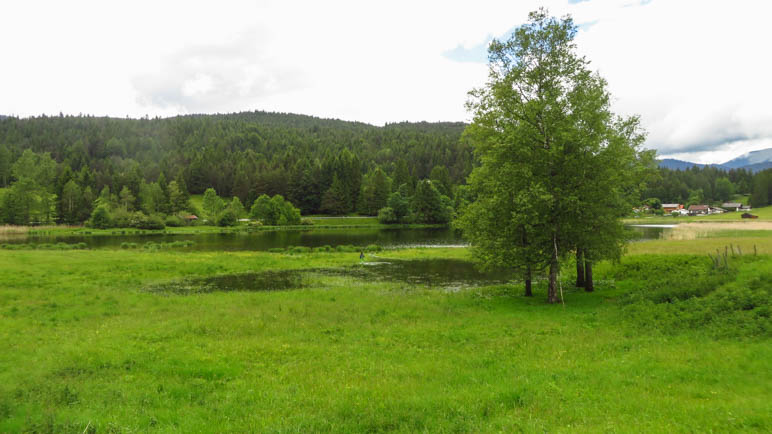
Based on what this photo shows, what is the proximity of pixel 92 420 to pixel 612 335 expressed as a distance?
1675 cm

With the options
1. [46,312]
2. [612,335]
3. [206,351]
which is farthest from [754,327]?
[46,312]

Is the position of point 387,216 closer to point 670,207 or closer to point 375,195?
point 375,195

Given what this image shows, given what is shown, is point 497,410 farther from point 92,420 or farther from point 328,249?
point 328,249

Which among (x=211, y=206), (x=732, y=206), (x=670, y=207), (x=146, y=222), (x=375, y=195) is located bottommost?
(x=732, y=206)

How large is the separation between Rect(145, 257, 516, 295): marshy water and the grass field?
23.9ft

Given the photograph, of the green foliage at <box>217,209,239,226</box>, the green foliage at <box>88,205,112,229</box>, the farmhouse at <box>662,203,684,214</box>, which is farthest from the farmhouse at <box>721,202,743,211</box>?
the green foliage at <box>88,205,112,229</box>

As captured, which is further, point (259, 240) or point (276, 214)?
point (276, 214)

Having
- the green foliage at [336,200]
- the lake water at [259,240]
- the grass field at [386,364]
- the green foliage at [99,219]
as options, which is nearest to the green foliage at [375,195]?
the green foliage at [336,200]

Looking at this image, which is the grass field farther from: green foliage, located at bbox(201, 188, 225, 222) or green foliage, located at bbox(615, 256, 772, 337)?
green foliage, located at bbox(201, 188, 225, 222)

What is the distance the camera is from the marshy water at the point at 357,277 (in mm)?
33469

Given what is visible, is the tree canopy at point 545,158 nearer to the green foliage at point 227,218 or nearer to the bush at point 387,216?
the bush at point 387,216

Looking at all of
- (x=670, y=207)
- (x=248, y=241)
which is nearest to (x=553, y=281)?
(x=248, y=241)

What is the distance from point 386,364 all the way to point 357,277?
2578 cm

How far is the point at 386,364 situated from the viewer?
1312 cm
